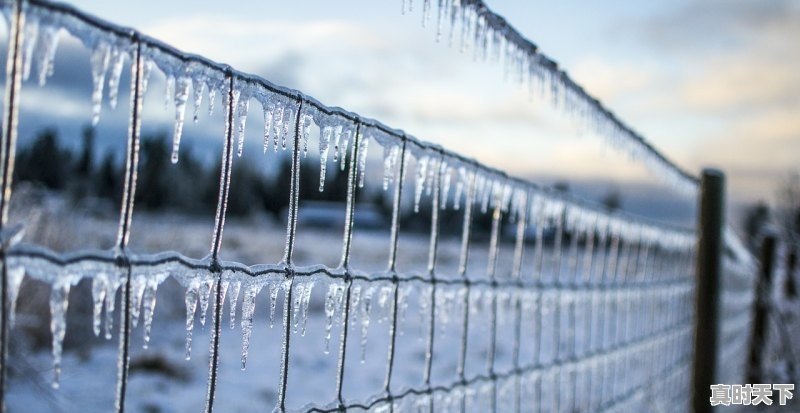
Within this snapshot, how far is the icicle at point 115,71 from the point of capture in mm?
845

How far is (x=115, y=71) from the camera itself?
2.81ft

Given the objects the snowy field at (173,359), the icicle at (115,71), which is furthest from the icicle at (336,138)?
the snowy field at (173,359)

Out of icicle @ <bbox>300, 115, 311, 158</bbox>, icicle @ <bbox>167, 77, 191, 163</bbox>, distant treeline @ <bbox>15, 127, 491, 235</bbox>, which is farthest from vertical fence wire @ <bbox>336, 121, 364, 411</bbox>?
distant treeline @ <bbox>15, 127, 491, 235</bbox>

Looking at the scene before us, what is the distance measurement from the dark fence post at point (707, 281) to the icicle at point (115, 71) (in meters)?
2.78

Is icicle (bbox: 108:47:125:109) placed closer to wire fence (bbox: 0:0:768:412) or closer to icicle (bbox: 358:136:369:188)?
wire fence (bbox: 0:0:768:412)

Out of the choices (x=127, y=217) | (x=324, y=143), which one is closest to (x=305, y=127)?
(x=324, y=143)

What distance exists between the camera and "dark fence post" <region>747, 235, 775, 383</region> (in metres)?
5.54

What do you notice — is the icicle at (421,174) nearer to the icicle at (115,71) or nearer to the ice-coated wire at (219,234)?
the ice-coated wire at (219,234)

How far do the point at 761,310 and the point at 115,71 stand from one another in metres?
5.84

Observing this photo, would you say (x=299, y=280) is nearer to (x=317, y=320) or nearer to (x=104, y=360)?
(x=104, y=360)

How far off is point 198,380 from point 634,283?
198 inches

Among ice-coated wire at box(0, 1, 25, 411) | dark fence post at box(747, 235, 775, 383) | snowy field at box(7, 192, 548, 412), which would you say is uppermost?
ice-coated wire at box(0, 1, 25, 411)

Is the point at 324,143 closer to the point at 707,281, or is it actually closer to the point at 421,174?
the point at 421,174

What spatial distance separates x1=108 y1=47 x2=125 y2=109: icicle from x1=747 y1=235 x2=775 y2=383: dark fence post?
18.1ft
